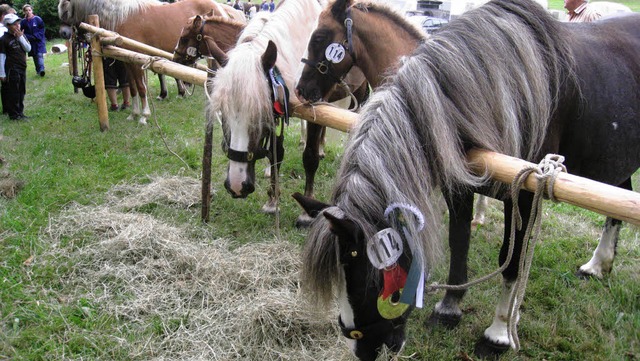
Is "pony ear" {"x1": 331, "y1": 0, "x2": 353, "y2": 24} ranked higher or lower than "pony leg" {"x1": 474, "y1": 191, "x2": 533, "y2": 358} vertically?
higher

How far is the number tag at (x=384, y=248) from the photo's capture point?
1.59 m

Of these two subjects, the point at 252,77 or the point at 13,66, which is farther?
the point at 13,66

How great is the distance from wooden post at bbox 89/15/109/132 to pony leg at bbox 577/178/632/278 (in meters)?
5.88

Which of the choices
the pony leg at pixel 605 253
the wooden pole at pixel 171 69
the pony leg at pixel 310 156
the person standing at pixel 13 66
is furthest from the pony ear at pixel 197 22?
the pony leg at pixel 605 253

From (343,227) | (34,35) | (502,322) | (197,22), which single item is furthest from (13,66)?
(502,322)

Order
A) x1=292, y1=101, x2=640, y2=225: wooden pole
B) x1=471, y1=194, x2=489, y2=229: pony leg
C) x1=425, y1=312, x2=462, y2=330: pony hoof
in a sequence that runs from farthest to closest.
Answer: x1=471, y1=194, x2=489, y2=229: pony leg
x1=425, y1=312, x2=462, y2=330: pony hoof
x1=292, y1=101, x2=640, y2=225: wooden pole

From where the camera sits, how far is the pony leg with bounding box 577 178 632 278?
10.9 ft

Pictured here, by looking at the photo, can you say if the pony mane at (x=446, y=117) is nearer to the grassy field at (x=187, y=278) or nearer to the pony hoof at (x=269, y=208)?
the grassy field at (x=187, y=278)

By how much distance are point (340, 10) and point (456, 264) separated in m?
2.04

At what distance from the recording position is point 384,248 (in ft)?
5.28

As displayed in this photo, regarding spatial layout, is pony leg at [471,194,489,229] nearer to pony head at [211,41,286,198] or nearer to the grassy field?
the grassy field

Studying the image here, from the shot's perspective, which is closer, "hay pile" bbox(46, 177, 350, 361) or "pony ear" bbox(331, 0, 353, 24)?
"hay pile" bbox(46, 177, 350, 361)

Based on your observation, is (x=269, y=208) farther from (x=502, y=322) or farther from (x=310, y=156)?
(x=502, y=322)

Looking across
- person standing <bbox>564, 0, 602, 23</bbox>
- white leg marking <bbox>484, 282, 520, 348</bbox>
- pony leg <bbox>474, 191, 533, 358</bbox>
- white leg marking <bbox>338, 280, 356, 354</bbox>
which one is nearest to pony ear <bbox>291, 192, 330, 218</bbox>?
white leg marking <bbox>338, 280, 356, 354</bbox>
